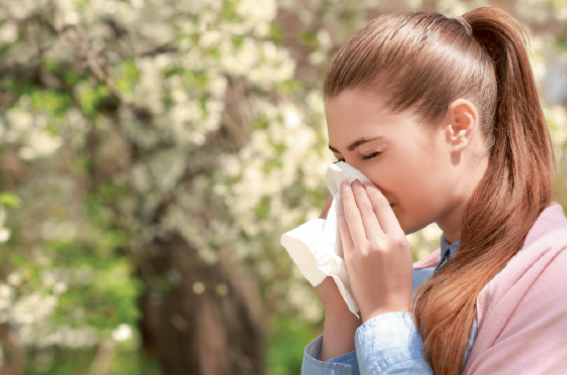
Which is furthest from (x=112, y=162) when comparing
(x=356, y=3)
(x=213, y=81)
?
(x=356, y=3)

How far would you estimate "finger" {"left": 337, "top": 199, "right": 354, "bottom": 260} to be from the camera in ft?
3.79

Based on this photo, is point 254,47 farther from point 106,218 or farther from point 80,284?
point 80,284

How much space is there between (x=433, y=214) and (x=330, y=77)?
0.44 m

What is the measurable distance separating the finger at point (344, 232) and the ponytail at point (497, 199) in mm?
192

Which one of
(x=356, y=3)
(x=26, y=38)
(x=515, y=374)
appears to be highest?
(x=26, y=38)

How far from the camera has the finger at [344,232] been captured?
1.16 m

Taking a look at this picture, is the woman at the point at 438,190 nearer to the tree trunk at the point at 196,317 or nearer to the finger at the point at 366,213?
the finger at the point at 366,213

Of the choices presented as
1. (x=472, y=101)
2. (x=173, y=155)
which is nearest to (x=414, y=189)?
(x=472, y=101)

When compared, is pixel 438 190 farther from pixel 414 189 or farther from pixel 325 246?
pixel 325 246

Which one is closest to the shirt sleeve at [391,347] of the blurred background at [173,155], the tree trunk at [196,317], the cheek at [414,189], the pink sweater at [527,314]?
the pink sweater at [527,314]

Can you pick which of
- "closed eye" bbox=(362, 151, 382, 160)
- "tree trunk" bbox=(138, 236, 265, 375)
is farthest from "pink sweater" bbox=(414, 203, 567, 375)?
"tree trunk" bbox=(138, 236, 265, 375)

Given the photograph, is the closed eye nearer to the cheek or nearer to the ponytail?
the cheek

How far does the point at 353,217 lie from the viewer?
116 centimetres

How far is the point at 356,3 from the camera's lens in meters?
3.64
